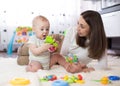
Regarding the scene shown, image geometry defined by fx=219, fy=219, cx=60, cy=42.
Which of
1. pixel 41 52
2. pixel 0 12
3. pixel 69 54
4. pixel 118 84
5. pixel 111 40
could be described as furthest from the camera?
pixel 111 40

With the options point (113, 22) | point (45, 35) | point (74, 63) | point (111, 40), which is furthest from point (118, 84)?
point (111, 40)

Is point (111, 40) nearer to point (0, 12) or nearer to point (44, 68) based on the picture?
point (0, 12)

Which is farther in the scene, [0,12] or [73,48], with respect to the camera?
[0,12]

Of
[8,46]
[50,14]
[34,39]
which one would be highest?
[50,14]

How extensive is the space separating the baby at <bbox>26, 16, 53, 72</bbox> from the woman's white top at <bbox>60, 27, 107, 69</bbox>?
0.68ft

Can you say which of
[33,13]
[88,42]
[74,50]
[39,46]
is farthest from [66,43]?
[33,13]

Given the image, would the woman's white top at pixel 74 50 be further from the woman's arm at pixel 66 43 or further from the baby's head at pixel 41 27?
the baby's head at pixel 41 27

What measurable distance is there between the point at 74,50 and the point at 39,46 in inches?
12.0

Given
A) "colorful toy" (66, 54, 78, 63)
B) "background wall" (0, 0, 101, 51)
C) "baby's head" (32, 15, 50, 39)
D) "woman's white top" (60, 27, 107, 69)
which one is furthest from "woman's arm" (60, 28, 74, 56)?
"background wall" (0, 0, 101, 51)

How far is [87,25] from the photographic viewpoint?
1360 millimetres

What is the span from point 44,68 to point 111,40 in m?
1.81

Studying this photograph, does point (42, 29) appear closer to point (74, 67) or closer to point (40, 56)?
point (40, 56)

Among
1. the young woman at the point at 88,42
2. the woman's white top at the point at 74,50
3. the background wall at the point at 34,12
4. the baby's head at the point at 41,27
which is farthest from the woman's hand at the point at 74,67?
the background wall at the point at 34,12

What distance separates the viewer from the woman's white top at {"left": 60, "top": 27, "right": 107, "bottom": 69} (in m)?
1.44
